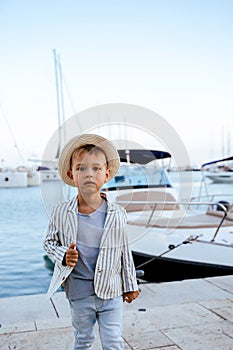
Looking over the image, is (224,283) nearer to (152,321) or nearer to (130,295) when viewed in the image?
(152,321)

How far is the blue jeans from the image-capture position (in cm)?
246

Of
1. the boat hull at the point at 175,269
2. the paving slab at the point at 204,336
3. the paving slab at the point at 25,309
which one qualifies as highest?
the paving slab at the point at 204,336

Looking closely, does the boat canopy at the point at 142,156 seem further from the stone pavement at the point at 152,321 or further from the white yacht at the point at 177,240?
the stone pavement at the point at 152,321

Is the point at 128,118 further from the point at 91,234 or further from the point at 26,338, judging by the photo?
the point at 26,338

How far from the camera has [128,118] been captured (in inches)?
121

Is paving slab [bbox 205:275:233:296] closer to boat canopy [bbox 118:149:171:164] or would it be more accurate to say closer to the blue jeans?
the blue jeans

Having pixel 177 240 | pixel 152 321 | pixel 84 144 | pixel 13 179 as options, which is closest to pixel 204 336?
pixel 152 321

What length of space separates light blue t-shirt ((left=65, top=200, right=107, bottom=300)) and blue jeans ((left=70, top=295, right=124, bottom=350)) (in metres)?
0.05

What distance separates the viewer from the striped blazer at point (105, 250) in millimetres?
2451

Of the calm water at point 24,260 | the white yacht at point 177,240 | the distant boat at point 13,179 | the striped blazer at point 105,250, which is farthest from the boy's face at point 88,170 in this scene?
the distant boat at point 13,179

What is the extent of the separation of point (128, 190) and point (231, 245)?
3.95m

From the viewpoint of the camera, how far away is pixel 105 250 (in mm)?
2479

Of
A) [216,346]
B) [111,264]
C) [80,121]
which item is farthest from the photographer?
[216,346]

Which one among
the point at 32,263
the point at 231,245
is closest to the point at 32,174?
the point at 32,263
